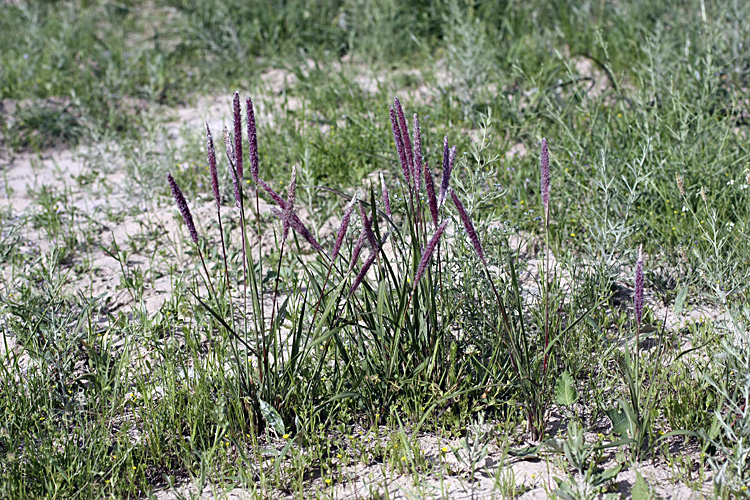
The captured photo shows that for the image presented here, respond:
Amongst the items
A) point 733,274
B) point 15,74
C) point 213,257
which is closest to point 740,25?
point 733,274

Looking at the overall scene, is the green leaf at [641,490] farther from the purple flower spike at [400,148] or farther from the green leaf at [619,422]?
the purple flower spike at [400,148]

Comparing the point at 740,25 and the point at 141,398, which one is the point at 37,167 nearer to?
the point at 141,398

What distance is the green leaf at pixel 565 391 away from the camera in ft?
8.14

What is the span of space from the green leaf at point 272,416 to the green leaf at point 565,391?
100 cm

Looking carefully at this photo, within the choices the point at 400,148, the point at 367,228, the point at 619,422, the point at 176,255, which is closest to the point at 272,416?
the point at 367,228

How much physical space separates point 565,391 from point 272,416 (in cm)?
105

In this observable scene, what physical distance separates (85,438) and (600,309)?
2.21 m

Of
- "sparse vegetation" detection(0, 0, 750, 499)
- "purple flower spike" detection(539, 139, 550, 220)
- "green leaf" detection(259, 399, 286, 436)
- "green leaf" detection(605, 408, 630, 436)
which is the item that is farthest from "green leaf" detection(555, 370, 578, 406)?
"green leaf" detection(259, 399, 286, 436)

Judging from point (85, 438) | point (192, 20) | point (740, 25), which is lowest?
point (85, 438)

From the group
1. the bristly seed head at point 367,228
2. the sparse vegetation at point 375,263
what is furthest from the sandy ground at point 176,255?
the bristly seed head at point 367,228

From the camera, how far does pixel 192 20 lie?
6.50 meters

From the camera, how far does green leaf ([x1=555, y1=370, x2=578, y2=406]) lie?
2482 mm

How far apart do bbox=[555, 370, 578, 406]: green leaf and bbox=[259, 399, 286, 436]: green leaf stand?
997 millimetres

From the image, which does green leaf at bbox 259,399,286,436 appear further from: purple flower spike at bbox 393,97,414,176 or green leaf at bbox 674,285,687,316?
green leaf at bbox 674,285,687,316
